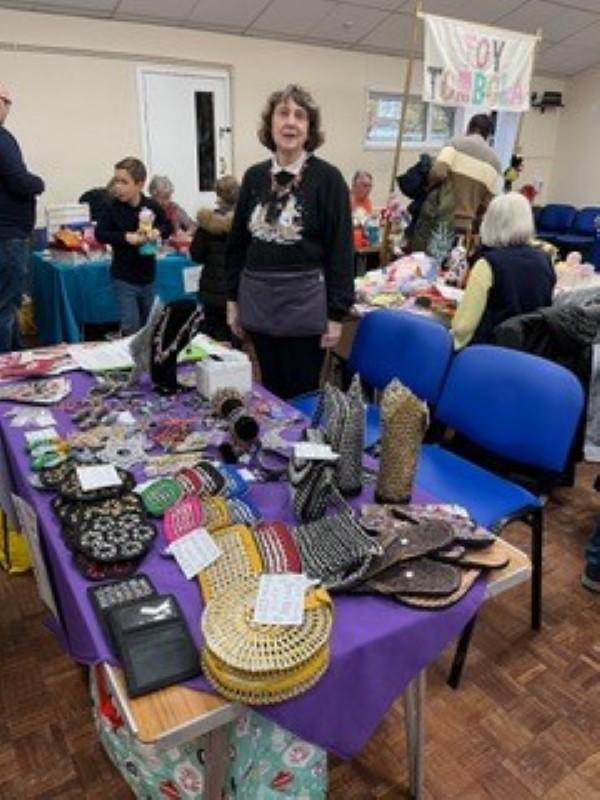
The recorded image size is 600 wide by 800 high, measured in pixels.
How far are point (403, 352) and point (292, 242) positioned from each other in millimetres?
518

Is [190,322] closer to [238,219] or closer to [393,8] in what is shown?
[238,219]

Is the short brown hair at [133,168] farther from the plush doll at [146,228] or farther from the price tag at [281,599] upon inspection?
the price tag at [281,599]

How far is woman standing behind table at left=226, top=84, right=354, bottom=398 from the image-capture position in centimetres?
183

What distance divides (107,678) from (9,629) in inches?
47.2

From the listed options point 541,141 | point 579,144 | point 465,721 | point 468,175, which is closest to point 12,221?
point 468,175

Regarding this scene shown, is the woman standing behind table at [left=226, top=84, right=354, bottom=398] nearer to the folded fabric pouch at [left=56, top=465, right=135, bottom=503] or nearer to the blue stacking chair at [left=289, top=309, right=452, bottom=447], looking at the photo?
the blue stacking chair at [left=289, top=309, right=452, bottom=447]

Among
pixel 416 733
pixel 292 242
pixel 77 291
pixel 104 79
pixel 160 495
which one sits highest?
pixel 104 79

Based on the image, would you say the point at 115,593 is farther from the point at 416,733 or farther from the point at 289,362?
the point at 289,362

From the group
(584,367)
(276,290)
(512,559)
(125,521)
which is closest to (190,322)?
(276,290)

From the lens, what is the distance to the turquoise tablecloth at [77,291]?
144 inches

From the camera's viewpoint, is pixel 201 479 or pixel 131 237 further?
pixel 131 237

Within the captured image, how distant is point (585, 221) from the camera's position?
735cm

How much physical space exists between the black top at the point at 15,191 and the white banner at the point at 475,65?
2253 millimetres

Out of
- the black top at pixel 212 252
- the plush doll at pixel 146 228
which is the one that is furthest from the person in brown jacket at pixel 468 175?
the plush doll at pixel 146 228
